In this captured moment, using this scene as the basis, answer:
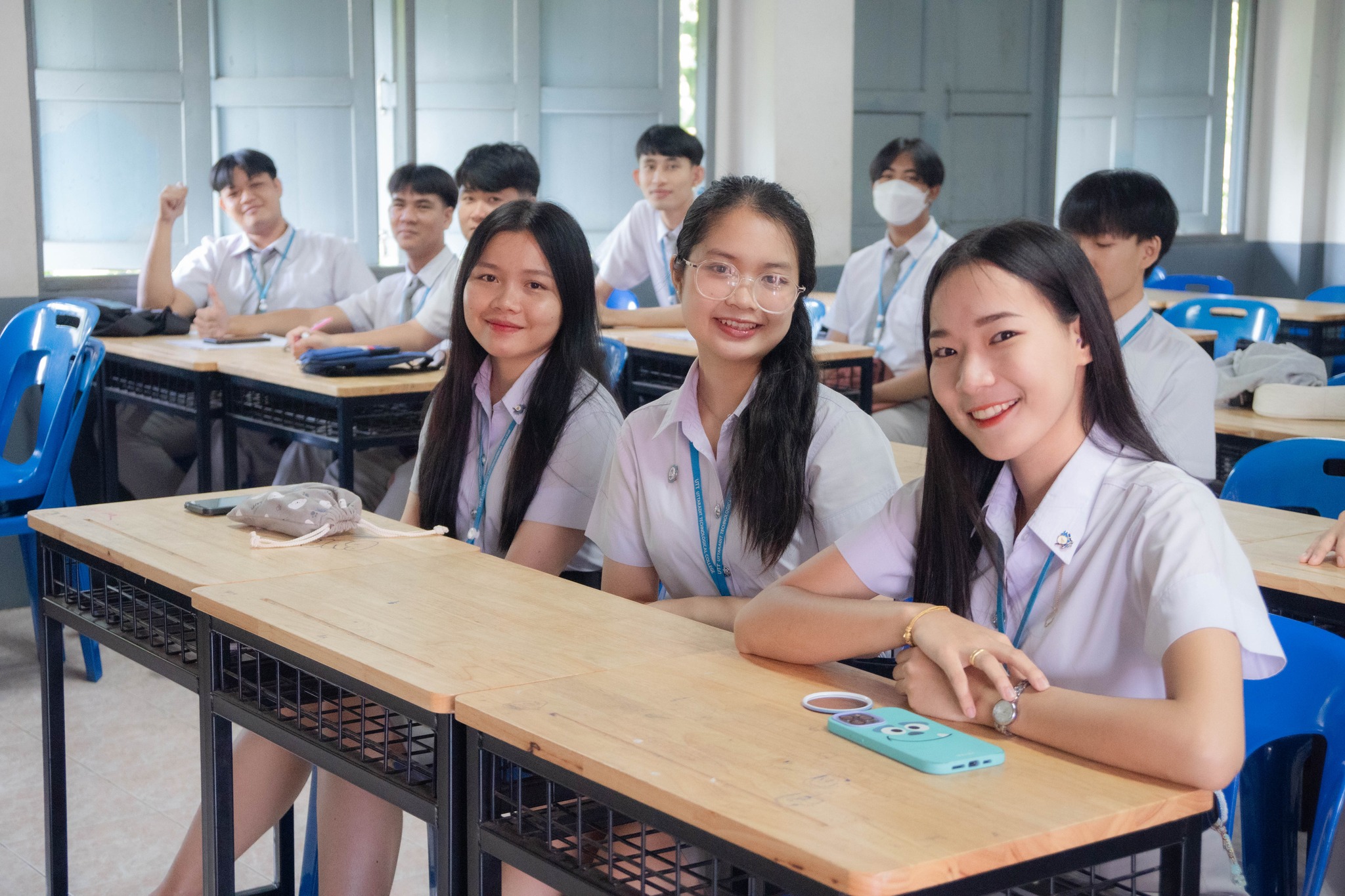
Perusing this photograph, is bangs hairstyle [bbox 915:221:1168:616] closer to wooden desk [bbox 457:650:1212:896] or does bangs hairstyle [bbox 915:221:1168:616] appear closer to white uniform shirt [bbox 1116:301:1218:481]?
wooden desk [bbox 457:650:1212:896]

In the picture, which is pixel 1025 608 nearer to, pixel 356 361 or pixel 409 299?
pixel 356 361

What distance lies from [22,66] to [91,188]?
0.65m

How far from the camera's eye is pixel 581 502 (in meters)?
2.22

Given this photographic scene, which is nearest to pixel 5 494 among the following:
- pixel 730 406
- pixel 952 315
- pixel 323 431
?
pixel 323 431

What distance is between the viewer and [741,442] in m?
1.88

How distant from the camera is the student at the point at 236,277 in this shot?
4.32 m

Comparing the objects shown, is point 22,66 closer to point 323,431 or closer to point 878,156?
point 323,431

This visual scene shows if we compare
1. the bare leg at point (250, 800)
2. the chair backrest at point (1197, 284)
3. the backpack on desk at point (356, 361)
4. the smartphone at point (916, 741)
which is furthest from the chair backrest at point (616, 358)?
the chair backrest at point (1197, 284)

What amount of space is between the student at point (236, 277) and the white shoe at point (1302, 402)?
271 centimetres

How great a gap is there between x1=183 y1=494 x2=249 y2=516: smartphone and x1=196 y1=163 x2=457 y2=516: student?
1.82m

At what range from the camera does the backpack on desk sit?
3377 mm

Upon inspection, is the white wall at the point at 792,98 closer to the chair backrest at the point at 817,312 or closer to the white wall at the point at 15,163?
the chair backrest at the point at 817,312

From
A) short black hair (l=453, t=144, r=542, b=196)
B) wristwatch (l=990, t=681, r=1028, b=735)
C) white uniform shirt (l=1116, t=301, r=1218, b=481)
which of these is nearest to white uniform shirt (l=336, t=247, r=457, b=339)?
short black hair (l=453, t=144, r=542, b=196)

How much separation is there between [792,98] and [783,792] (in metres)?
5.30
